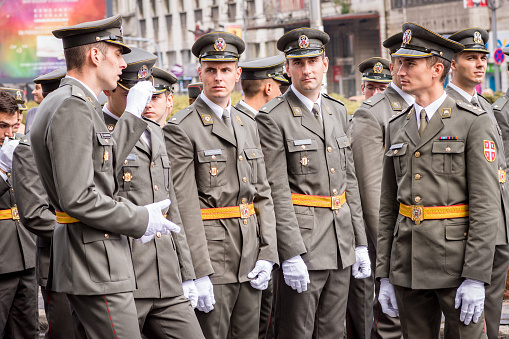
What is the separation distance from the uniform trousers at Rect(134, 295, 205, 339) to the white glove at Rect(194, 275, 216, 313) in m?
0.29

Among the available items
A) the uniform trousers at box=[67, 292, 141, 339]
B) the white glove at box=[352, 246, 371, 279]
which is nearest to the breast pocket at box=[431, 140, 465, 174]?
the white glove at box=[352, 246, 371, 279]

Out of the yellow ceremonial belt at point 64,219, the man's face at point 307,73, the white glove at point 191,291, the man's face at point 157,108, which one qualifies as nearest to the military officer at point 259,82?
the man's face at point 157,108

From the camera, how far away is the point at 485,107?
254 inches

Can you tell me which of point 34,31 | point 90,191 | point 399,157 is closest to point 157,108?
point 399,157

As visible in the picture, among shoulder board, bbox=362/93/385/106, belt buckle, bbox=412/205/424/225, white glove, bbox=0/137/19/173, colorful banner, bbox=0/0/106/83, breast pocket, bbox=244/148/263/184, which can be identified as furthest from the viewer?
colorful banner, bbox=0/0/106/83

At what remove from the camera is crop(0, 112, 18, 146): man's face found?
6.68m

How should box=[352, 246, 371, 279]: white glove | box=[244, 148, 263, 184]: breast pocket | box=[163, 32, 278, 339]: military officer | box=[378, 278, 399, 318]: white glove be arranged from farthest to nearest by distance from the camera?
box=[352, 246, 371, 279]: white glove
box=[244, 148, 263, 184]: breast pocket
box=[163, 32, 278, 339]: military officer
box=[378, 278, 399, 318]: white glove

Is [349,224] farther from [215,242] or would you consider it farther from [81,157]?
[81,157]

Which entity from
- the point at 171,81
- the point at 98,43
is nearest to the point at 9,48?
the point at 171,81

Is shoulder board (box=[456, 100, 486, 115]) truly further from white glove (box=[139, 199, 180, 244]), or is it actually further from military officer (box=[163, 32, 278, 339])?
white glove (box=[139, 199, 180, 244])

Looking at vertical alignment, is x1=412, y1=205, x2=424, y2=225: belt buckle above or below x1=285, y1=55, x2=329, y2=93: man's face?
below

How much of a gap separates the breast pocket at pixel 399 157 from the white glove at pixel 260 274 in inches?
39.7

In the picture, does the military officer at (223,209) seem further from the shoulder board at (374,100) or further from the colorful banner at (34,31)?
the colorful banner at (34,31)

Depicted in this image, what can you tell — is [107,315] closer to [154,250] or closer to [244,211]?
[154,250]
